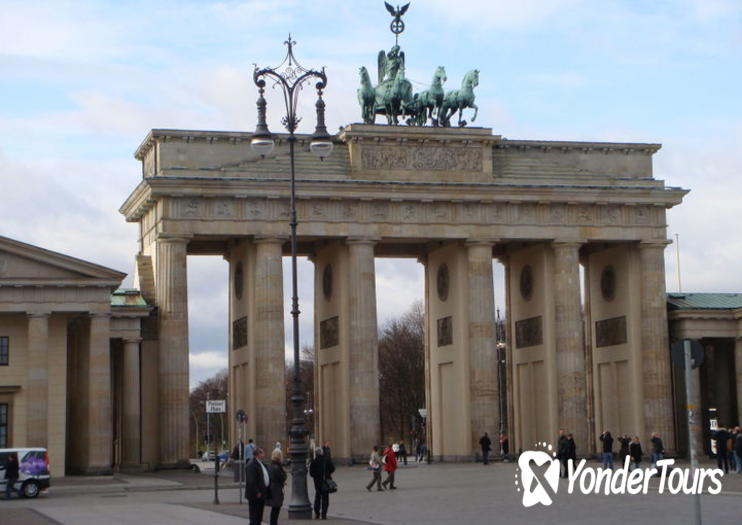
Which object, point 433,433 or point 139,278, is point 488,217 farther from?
point 139,278

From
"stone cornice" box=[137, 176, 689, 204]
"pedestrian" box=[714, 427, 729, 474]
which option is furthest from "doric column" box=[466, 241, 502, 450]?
"pedestrian" box=[714, 427, 729, 474]

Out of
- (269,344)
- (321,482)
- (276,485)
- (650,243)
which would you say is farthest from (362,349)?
(276,485)

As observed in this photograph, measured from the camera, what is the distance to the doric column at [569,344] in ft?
248

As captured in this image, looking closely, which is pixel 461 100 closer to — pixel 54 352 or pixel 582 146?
pixel 582 146

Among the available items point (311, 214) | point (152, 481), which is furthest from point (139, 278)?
point (152, 481)

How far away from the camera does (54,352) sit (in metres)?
64.6

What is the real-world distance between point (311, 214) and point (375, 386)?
30.8ft

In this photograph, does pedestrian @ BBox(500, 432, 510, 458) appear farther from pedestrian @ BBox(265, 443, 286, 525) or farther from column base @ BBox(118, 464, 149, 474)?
pedestrian @ BBox(265, 443, 286, 525)

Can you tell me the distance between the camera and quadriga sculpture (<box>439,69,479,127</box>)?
3002 inches

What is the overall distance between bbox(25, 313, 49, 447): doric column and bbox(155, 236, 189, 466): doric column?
9.15 meters

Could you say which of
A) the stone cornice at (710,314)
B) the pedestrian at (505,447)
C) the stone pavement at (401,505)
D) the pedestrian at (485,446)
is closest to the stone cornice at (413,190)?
the stone cornice at (710,314)

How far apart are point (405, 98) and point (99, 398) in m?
23.3

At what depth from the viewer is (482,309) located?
75.6 meters

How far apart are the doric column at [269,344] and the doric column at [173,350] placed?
366 centimetres
